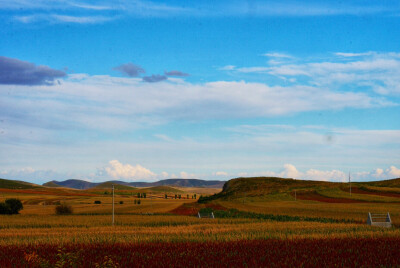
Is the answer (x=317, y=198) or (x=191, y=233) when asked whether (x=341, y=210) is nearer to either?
(x=317, y=198)

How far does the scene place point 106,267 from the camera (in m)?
14.3

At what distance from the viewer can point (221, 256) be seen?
16438 mm

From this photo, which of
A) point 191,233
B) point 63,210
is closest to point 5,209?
point 63,210

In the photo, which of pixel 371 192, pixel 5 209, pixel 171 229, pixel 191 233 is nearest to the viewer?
pixel 191 233

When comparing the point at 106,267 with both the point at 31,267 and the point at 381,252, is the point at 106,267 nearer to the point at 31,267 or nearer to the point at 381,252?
the point at 31,267

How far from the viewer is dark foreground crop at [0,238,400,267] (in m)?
14.8

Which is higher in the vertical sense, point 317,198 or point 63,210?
point 317,198

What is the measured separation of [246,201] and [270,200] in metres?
5.65

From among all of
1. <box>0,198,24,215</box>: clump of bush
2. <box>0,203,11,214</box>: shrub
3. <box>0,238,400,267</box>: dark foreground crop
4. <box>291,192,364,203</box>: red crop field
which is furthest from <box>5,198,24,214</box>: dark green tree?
<box>0,238,400,267</box>: dark foreground crop

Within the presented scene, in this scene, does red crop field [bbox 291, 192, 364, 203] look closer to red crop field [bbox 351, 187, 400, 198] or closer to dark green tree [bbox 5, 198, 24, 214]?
red crop field [bbox 351, 187, 400, 198]

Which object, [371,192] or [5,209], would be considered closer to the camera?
[5,209]

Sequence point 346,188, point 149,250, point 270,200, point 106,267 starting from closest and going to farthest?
1. point 106,267
2. point 149,250
3. point 270,200
4. point 346,188

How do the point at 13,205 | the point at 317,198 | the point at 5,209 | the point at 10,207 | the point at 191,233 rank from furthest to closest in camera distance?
the point at 317,198, the point at 13,205, the point at 10,207, the point at 5,209, the point at 191,233

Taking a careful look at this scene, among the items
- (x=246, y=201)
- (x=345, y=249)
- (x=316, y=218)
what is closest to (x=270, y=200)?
(x=246, y=201)
